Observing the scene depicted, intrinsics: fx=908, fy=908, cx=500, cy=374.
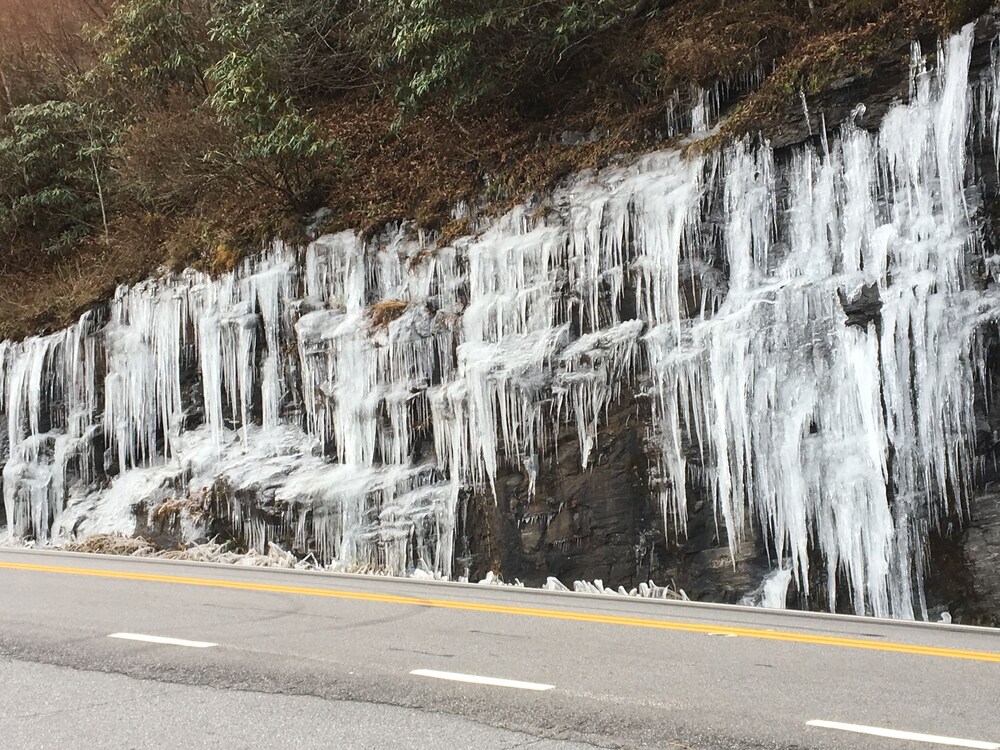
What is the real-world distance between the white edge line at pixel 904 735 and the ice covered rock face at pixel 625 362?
5.18m

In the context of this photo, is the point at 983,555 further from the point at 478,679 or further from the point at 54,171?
the point at 54,171

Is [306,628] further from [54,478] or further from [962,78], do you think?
[54,478]

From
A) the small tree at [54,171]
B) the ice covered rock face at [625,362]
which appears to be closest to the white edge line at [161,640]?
the ice covered rock face at [625,362]

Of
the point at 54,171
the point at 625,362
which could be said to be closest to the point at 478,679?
the point at 625,362

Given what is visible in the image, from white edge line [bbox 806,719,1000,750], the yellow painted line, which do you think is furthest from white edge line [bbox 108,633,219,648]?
white edge line [bbox 806,719,1000,750]

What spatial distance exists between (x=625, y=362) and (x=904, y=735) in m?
6.92

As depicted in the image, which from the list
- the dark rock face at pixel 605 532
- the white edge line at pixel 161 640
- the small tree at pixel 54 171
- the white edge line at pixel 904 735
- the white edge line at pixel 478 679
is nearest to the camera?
the white edge line at pixel 904 735

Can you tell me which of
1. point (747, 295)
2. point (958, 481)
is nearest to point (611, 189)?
point (747, 295)

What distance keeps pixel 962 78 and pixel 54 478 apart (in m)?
15.0

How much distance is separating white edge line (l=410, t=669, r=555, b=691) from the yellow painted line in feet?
6.46

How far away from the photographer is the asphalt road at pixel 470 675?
4.00 m

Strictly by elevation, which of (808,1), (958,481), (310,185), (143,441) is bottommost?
(958,481)

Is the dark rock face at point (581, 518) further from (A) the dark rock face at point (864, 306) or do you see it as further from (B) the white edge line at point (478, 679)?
(B) the white edge line at point (478, 679)

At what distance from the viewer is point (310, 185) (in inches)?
584
